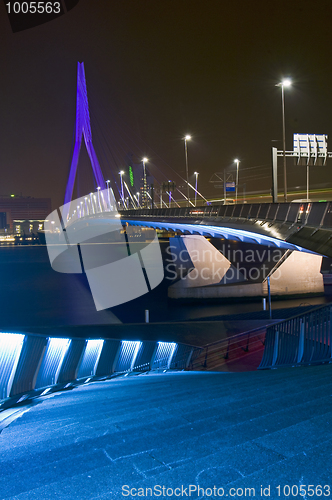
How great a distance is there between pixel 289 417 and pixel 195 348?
10.6 m

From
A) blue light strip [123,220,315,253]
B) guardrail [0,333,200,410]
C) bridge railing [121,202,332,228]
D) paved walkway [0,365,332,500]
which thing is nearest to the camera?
paved walkway [0,365,332,500]

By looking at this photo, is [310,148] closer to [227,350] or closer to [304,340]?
[227,350]

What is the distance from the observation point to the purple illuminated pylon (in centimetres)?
4675

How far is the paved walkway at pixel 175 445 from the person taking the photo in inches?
68.5

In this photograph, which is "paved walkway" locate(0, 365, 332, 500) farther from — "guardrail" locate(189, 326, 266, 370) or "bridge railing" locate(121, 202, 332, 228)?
"guardrail" locate(189, 326, 266, 370)

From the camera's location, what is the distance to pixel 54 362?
5410mm

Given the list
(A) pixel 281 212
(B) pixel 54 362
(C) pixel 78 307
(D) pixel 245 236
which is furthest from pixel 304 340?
(C) pixel 78 307

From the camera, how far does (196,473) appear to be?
70.5 inches

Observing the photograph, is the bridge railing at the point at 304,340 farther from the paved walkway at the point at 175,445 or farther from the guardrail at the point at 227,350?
the guardrail at the point at 227,350

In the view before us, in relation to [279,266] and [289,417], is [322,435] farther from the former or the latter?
[279,266]

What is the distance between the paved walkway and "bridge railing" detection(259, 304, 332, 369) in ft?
10.1

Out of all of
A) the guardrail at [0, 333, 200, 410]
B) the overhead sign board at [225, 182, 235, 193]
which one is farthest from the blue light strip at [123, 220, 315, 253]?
the overhead sign board at [225, 182, 235, 193]

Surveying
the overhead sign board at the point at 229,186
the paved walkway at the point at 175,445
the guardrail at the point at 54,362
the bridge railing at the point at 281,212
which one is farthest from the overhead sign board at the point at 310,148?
the paved walkway at the point at 175,445

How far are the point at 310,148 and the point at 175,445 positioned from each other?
1974 cm
